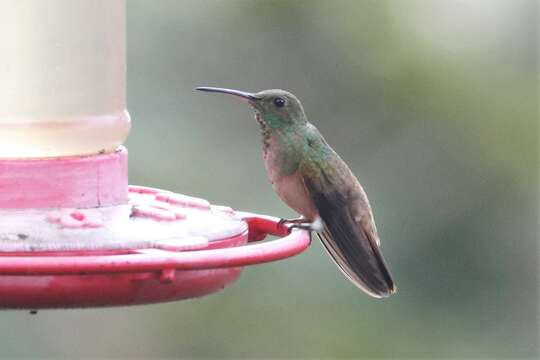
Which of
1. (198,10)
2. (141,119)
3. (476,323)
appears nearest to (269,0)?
(198,10)

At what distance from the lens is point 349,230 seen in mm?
5043

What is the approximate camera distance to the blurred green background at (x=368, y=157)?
692 cm

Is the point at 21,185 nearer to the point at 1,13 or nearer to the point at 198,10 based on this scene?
the point at 1,13

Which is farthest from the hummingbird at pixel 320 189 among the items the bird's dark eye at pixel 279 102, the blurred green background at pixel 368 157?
the blurred green background at pixel 368 157

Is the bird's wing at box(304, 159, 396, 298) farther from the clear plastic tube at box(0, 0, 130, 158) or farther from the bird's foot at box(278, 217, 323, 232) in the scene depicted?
the clear plastic tube at box(0, 0, 130, 158)

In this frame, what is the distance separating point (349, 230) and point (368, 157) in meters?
2.15

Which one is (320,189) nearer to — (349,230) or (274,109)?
(349,230)

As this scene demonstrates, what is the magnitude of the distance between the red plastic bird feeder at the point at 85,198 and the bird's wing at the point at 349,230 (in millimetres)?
Answer: 1168

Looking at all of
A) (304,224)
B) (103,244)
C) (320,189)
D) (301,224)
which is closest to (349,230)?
(320,189)

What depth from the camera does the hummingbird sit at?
190 inches

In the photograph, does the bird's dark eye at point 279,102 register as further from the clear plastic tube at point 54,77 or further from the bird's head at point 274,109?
the clear plastic tube at point 54,77

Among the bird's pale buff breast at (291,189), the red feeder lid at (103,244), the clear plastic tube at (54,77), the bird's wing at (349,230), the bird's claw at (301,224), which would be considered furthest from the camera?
the bird's pale buff breast at (291,189)

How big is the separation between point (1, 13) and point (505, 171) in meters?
4.32

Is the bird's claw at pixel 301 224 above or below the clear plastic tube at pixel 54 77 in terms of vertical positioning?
below
